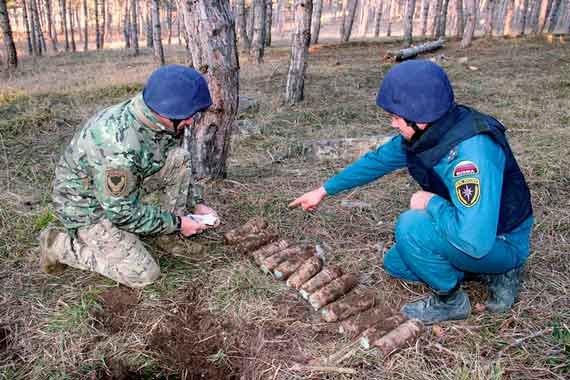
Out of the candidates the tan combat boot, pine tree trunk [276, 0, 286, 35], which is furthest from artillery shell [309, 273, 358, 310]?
pine tree trunk [276, 0, 286, 35]

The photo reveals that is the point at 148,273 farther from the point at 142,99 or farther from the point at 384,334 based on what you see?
the point at 384,334

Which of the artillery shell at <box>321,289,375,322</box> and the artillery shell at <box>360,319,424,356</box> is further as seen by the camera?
the artillery shell at <box>321,289,375,322</box>

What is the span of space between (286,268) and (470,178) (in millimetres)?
1437

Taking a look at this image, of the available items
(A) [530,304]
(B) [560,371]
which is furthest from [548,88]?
(B) [560,371]

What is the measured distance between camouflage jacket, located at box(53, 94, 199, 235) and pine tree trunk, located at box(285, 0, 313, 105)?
5074 mm

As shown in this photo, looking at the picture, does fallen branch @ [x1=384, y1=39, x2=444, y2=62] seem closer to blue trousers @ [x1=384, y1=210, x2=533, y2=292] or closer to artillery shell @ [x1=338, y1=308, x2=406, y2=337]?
blue trousers @ [x1=384, y1=210, x2=533, y2=292]

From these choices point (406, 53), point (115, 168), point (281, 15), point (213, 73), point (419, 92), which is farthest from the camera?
point (281, 15)

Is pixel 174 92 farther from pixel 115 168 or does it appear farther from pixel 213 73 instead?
pixel 213 73

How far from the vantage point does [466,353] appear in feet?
7.76

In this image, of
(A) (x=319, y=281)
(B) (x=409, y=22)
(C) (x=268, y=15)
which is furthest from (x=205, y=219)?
(C) (x=268, y=15)

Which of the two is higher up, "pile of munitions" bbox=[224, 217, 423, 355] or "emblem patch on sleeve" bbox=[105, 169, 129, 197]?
"emblem patch on sleeve" bbox=[105, 169, 129, 197]

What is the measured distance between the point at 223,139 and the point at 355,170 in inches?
65.6

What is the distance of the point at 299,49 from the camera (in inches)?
298

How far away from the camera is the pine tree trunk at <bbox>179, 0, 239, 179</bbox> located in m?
3.69
